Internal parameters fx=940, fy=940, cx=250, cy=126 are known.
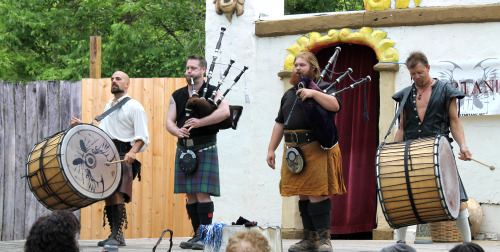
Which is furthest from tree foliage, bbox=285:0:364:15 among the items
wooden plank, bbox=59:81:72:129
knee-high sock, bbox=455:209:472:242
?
knee-high sock, bbox=455:209:472:242

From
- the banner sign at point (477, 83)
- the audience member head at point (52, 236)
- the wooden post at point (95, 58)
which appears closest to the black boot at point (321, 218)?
the banner sign at point (477, 83)

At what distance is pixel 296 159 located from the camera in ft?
25.5

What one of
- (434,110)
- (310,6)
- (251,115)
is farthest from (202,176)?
(310,6)

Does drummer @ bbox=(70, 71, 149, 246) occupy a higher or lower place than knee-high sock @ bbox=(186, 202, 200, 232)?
higher

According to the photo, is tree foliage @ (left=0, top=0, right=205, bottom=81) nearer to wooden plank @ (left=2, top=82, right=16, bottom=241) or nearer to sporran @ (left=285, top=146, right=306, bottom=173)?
wooden plank @ (left=2, top=82, right=16, bottom=241)

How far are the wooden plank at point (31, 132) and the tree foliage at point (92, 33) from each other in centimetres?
511

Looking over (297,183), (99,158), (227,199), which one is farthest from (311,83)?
(227,199)

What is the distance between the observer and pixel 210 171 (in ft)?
28.6

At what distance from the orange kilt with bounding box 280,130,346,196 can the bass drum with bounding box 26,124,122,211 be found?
1.83m

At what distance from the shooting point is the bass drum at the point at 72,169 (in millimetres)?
8289

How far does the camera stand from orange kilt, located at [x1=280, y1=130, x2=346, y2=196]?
776 centimetres

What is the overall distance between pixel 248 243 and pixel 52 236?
1000mm

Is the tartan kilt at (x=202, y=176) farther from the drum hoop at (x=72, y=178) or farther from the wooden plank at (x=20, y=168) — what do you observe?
the wooden plank at (x=20, y=168)

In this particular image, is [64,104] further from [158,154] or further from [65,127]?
[158,154]
